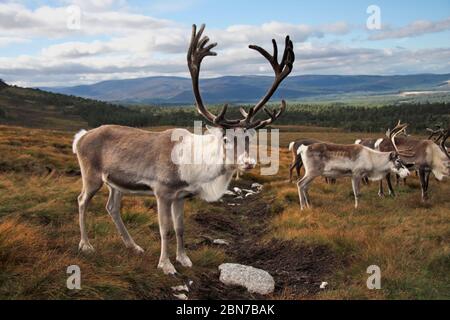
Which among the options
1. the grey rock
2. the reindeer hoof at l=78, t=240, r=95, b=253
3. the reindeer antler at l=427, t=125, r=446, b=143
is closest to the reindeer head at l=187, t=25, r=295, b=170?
the grey rock

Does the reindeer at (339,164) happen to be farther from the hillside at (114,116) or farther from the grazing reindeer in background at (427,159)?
the hillside at (114,116)

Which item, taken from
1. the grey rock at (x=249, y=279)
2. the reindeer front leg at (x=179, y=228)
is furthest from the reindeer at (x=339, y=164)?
the reindeer front leg at (x=179, y=228)

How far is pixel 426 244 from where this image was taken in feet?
28.6

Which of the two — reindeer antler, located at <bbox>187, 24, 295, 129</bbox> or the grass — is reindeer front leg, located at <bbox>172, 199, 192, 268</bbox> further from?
reindeer antler, located at <bbox>187, 24, 295, 129</bbox>

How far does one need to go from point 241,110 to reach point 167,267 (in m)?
2.89

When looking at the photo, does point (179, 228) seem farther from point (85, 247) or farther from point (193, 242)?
point (193, 242)

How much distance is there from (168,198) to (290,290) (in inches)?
94.2

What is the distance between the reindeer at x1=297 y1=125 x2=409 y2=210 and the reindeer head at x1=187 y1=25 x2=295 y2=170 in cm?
654

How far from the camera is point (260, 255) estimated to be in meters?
9.17

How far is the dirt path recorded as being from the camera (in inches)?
271

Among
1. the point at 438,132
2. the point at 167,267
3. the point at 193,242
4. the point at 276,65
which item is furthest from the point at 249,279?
the point at 438,132
